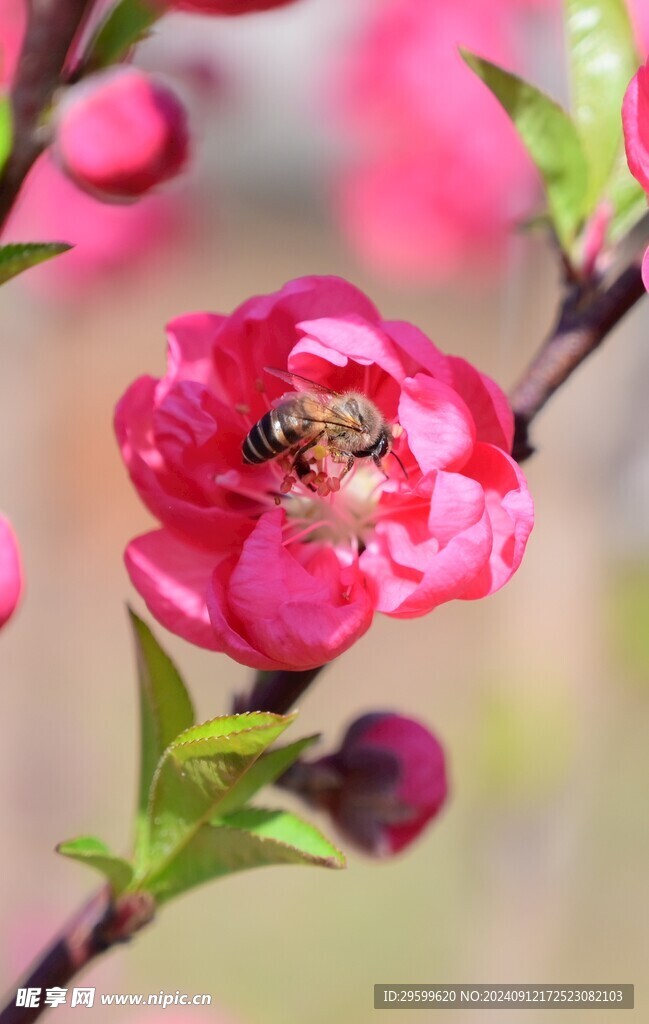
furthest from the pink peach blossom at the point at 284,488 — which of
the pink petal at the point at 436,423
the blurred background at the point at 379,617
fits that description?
the blurred background at the point at 379,617

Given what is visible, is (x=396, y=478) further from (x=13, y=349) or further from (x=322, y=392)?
(x=13, y=349)

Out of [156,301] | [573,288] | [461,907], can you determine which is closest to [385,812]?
[573,288]

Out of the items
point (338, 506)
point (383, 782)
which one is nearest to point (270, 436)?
point (338, 506)

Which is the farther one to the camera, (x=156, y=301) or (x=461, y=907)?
(x=156, y=301)

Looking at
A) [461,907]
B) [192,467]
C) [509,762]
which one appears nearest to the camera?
[192,467]

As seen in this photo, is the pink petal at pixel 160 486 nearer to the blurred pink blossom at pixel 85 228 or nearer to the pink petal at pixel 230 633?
the pink petal at pixel 230 633

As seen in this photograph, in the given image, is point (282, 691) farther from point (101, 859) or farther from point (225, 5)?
point (225, 5)

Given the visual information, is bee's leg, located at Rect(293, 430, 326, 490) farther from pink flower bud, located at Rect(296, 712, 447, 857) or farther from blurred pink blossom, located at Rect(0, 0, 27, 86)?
blurred pink blossom, located at Rect(0, 0, 27, 86)
